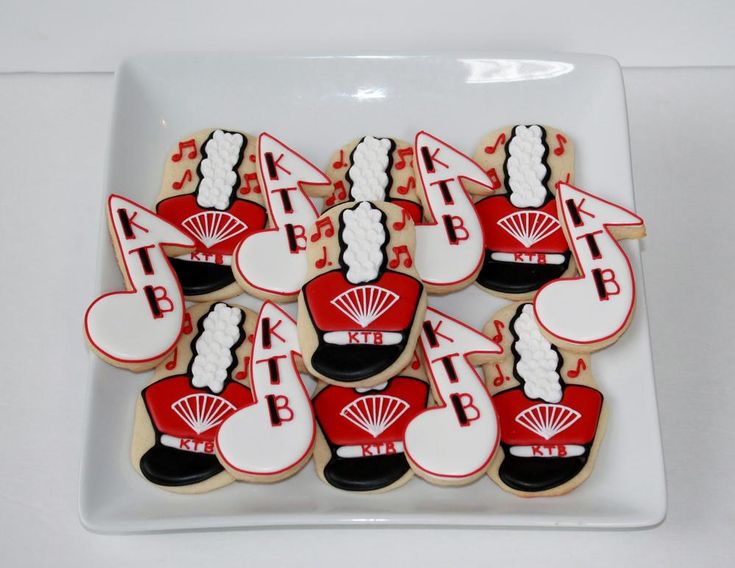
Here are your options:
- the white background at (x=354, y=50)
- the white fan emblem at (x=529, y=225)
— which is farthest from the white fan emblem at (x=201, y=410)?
the white fan emblem at (x=529, y=225)

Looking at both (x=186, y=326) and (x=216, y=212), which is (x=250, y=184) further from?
(x=186, y=326)

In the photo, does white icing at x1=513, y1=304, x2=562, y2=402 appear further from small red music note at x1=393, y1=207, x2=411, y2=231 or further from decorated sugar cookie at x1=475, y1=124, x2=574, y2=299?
small red music note at x1=393, y1=207, x2=411, y2=231

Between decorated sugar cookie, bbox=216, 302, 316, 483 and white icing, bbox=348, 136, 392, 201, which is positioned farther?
white icing, bbox=348, 136, 392, 201

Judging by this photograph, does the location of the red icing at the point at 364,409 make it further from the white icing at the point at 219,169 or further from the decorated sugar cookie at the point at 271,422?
the white icing at the point at 219,169

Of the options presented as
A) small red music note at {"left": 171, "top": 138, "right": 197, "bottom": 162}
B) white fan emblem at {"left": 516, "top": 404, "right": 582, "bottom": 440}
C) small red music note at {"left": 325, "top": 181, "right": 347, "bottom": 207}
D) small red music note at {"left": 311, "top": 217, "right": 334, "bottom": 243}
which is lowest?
white fan emblem at {"left": 516, "top": 404, "right": 582, "bottom": 440}

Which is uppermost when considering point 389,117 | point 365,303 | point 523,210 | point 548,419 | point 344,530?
point 389,117

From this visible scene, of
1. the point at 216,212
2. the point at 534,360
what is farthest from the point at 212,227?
the point at 534,360

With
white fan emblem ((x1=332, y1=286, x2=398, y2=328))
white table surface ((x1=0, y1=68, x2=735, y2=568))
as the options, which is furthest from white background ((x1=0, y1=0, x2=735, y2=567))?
white fan emblem ((x1=332, y1=286, x2=398, y2=328))
